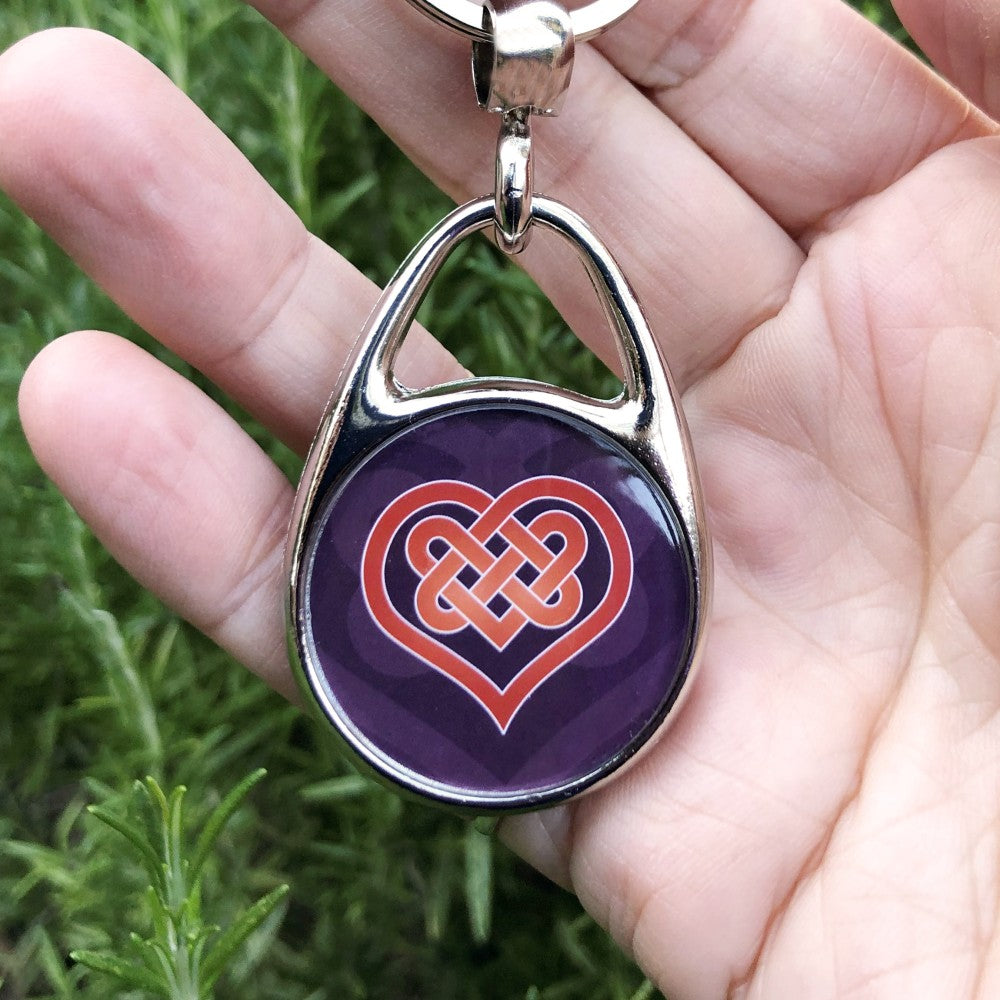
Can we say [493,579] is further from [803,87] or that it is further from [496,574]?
[803,87]

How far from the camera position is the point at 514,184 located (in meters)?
1.22

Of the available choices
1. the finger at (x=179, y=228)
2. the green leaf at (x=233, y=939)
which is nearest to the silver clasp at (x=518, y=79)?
the finger at (x=179, y=228)

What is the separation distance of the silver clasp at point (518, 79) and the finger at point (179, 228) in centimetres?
26

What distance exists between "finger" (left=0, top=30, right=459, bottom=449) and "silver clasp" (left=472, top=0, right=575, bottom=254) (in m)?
0.26

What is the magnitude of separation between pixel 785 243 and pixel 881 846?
32.4 inches

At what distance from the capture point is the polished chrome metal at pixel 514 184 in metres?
1.22

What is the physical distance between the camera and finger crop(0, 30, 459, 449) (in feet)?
3.89

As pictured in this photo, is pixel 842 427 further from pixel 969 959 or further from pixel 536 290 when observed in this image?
pixel 969 959

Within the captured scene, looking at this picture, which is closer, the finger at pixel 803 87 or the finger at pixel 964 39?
the finger at pixel 964 39

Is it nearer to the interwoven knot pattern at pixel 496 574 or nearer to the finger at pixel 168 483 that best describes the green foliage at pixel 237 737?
the finger at pixel 168 483

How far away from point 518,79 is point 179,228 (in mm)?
444

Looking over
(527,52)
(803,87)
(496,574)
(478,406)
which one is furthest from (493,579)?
(803,87)

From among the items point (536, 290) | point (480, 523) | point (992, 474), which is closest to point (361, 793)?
point (480, 523)

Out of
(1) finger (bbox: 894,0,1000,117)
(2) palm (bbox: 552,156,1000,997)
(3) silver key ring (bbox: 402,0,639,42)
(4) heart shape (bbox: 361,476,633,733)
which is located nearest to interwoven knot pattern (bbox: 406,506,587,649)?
(4) heart shape (bbox: 361,476,633,733)
